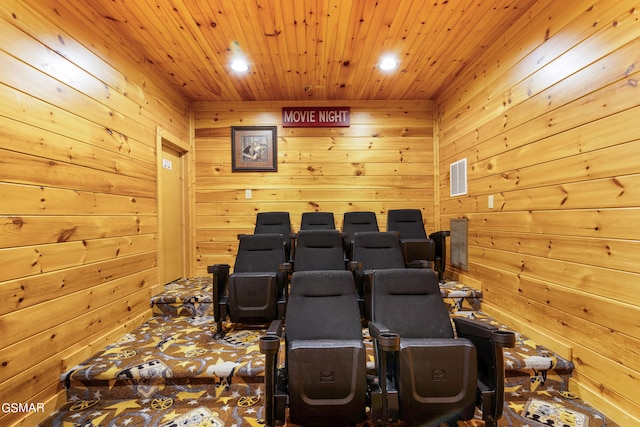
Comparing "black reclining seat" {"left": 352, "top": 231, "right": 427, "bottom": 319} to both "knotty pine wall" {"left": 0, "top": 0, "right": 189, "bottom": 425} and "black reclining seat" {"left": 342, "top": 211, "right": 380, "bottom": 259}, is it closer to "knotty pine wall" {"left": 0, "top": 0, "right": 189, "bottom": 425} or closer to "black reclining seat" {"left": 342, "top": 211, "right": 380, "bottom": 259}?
"black reclining seat" {"left": 342, "top": 211, "right": 380, "bottom": 259}

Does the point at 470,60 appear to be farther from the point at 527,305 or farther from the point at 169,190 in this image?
the point at 169,190

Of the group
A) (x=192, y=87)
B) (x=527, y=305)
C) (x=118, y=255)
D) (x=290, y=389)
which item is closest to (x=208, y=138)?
(x=192, y=87)

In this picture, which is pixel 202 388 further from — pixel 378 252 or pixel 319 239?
pixel 378 252

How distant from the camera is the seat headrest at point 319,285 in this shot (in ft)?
6.19

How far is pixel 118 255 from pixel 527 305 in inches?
137

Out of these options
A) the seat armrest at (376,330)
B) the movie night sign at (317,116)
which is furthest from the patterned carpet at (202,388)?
the movie night sign at (317,116)

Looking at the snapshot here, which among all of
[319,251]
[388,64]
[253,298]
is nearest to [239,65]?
[388,64]

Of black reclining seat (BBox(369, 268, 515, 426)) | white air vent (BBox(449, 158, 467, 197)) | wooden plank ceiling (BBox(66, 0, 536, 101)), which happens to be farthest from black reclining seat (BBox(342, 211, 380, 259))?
black reclining seat (BBox(369, 268, 515, 426))

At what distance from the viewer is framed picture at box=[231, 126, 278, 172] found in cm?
436

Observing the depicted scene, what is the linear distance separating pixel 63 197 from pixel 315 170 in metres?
2.96

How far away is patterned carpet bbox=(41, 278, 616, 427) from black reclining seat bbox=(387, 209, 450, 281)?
121 centimetres

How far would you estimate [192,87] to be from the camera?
3.86 m

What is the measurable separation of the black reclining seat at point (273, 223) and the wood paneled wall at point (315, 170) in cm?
36

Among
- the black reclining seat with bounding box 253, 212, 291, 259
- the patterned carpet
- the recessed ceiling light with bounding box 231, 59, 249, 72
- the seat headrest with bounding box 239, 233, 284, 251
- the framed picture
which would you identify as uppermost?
the recessed ceiling light with bounding box 231, 59, 249, 72
